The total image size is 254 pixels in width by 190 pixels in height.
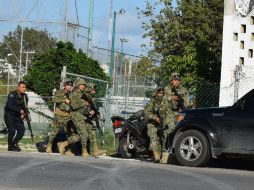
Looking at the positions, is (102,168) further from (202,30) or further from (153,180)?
(202,30)

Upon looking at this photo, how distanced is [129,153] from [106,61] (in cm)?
1919

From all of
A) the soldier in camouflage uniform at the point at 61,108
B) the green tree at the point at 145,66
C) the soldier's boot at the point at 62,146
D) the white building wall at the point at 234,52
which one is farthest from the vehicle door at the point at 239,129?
the green tree at the point at 145,66

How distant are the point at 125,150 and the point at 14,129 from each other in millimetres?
2747

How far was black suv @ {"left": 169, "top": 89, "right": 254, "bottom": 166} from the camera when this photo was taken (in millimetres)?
11562

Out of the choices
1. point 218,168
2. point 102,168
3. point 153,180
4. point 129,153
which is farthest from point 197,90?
point 153,180

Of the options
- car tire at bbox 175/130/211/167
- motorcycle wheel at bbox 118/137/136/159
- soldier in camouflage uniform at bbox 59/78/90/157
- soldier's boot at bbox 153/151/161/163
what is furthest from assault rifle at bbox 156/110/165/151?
soldier in camouflage uniform at bbox 59/78/90/157

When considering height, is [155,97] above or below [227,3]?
below

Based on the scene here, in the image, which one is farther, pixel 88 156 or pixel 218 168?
pixel 88 156

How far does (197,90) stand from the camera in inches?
697

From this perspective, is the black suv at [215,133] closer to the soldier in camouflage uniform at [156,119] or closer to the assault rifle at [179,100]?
the soldier in camouflage uniform at [156,119]

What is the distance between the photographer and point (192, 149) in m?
12.1

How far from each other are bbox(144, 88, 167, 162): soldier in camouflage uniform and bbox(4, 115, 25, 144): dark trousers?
3280 millimetres

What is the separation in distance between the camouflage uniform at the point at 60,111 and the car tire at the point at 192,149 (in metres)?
3.23

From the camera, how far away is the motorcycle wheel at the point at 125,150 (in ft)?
46.3
